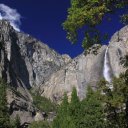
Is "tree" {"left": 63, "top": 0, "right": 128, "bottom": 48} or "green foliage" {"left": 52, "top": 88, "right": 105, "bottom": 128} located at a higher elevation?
"green foliage" {"left": 52, "top": 88, "right": 105, "bottom": 128}

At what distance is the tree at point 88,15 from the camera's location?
20.3 m

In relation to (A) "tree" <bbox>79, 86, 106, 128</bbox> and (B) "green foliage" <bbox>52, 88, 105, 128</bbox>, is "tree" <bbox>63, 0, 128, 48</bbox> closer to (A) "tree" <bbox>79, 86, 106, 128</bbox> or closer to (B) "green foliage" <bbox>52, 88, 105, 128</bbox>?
(B) "green foliage" <bbox>52, 88, 105, 128</bbox>

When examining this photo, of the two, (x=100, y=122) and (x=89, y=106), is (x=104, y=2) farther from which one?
(x=89, y=106)

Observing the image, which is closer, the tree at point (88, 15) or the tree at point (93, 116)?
the tree at point (88, 15)

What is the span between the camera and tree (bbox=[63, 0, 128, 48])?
66.5ft

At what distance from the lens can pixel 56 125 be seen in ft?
349

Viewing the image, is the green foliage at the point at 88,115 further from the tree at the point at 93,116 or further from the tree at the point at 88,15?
the tree at the point at 88,15

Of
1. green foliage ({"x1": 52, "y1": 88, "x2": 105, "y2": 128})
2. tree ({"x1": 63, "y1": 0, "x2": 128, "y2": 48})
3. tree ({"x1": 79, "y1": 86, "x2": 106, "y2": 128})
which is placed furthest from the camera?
green foliage ({"x1": 52, "y1": 88, "x2": 105, "y2": 128})

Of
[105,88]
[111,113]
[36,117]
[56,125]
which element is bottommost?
[111,113]

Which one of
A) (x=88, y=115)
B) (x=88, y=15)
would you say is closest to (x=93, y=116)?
(x=88, y=115)

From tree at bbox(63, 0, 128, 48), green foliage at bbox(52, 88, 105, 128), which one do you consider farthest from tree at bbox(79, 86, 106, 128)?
tree at bbox(63, 0, 128, 48)

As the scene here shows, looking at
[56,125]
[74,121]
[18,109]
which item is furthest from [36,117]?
[74,121]

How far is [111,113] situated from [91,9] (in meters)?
21.2

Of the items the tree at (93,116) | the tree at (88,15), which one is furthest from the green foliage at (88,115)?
the tree at (88,15)
